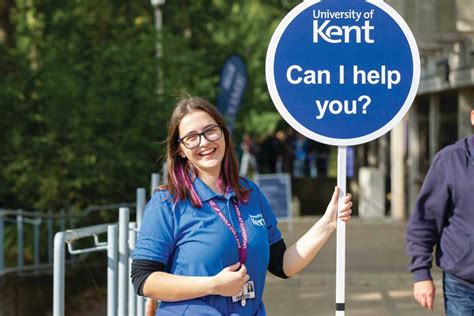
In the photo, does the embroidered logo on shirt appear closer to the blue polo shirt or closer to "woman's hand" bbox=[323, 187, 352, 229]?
the blue polo shirt

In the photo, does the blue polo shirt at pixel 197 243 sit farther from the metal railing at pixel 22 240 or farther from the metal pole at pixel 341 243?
the metal railing at pixel 22 240

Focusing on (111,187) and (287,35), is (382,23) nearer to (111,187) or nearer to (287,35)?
(287,35)

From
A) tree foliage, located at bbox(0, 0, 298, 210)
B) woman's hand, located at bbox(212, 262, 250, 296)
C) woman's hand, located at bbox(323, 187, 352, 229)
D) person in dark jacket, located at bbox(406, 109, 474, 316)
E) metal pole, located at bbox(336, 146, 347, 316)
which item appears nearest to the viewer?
woman's hand, located at bbox(212, 262, 250, 296)

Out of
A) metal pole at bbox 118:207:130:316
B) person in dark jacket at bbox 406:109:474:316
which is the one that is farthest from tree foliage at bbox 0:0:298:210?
person in dark jacket at bbox 406:109:474:316

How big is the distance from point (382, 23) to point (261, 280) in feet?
4.07

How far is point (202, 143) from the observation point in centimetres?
363

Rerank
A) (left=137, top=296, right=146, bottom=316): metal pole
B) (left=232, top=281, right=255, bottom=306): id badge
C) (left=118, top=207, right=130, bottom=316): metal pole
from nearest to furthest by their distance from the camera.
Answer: (left=232, top=281, right=255, bottom=306): id badge → (left=118, top=207, right=130, bottom=316): metal pole → (left=137, top=296, right=146, bottom=316): metal pole

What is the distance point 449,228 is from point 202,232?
1481 millimetres

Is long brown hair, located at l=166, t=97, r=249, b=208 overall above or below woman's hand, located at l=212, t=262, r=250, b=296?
above

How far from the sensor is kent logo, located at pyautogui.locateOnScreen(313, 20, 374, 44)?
4.27 meters

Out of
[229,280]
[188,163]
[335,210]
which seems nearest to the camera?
[229,280]

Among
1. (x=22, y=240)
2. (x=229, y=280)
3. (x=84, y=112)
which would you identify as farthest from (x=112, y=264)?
(x=84, y=112)

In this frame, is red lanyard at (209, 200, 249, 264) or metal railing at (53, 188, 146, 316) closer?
red lanyard at (209, 200, 249, 264)

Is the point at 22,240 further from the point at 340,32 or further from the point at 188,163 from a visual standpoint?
the point at 188,163
